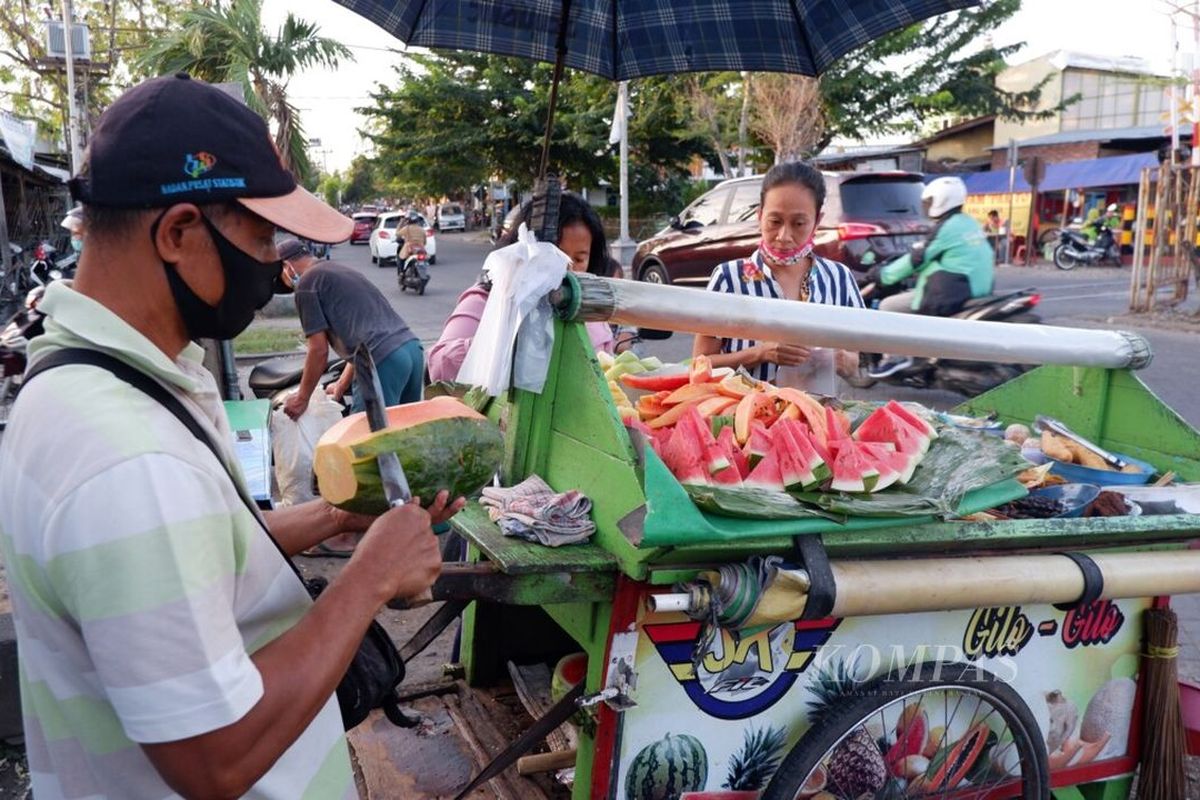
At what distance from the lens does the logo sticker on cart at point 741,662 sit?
212cm

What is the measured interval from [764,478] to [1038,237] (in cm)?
2809

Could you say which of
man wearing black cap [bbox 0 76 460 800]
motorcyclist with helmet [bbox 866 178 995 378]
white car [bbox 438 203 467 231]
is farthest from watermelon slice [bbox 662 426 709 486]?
white car [bbox 438 203 467 231]

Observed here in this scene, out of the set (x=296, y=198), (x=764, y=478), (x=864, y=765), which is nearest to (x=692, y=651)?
(x=764, y=478)

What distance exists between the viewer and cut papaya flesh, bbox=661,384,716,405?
8.61ft

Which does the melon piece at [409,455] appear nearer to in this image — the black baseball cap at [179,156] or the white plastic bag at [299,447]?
the black baseball cap at [179,156]

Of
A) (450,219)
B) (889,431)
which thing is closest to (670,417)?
(889,431)

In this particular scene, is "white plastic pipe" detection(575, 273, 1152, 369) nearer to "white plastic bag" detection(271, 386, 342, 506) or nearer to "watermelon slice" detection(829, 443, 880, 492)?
"watermelon slice" detection(829, 443, 880, 492)

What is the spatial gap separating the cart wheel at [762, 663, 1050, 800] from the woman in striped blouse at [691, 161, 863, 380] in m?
1.38

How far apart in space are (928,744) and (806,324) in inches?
47.6

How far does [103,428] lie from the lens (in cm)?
109

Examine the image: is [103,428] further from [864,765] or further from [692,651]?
[864,765]

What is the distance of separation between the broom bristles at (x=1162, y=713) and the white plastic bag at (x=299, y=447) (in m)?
4.17

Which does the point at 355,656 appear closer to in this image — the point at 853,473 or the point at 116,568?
the point at 116,568

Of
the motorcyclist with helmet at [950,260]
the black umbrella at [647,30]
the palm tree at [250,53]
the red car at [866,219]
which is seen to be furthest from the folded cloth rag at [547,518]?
the palm tree at [250,53]
